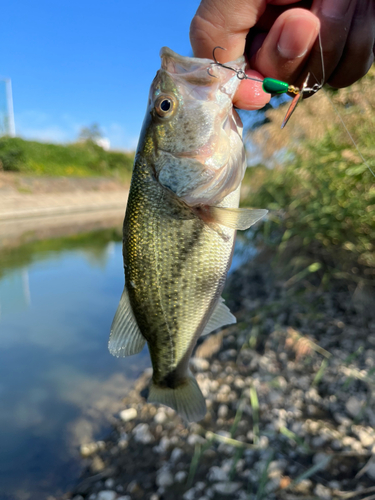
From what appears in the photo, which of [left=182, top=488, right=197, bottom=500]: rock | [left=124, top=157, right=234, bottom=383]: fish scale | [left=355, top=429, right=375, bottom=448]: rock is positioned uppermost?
[left=124, top=157, right=234, bottom=383]: fish scale

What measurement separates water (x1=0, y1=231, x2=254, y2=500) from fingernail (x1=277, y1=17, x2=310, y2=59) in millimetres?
3711

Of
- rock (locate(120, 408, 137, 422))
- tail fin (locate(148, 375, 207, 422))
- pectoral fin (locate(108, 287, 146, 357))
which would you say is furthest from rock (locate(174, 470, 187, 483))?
pectoral fin (locate(108, 287, 146, 357))

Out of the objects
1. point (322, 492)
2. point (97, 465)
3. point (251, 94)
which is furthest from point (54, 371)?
point (251, 94)

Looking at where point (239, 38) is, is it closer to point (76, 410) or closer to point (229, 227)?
point (229, 227)

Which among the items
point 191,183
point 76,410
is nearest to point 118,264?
point 76,410

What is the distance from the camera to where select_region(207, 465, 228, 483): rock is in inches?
108

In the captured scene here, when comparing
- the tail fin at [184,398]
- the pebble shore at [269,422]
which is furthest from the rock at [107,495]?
the tail fin at [184,398]

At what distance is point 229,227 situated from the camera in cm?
147

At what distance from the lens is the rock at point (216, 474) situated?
2.76 metres

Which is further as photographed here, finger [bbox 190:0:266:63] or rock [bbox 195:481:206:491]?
rock [bbox 195:481:206:491]

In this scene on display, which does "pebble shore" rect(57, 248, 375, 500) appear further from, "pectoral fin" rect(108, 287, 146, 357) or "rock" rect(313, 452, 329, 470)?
"pectoral fin" rect(108, 287, 146, 357)

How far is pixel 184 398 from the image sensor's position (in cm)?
169

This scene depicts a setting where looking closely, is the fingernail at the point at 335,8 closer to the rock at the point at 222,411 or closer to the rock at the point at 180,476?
the rock at the point at 180,476

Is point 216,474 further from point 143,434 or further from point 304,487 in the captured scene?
point 143,434
